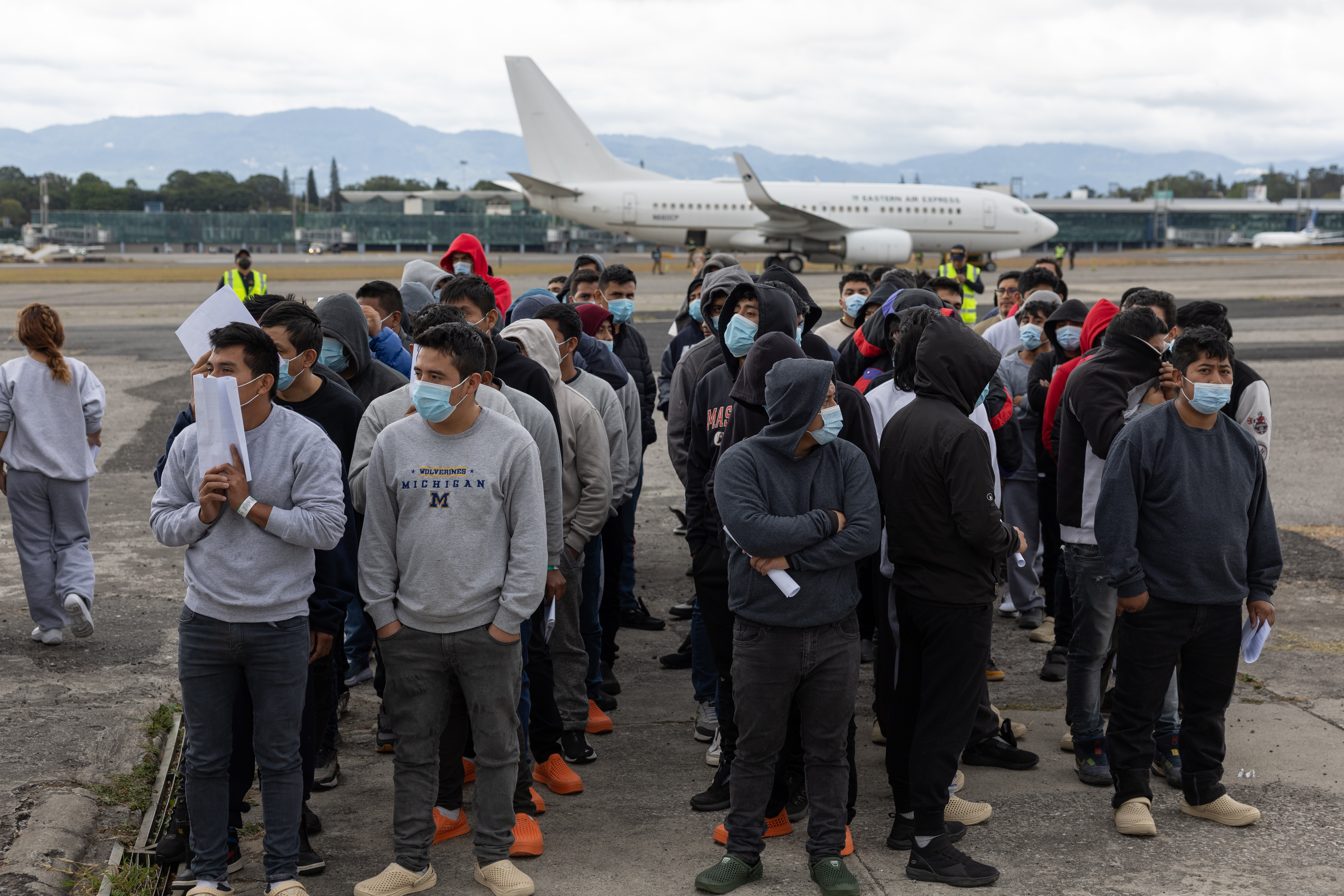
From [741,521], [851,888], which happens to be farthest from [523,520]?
[851,888]

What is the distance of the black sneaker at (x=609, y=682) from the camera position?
6289mm

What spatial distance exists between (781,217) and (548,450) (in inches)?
1710

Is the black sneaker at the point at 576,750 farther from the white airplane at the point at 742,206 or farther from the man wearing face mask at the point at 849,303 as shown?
the white airplane at the point at 742,206

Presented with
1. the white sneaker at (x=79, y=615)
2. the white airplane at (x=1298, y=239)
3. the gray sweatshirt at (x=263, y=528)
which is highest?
the white airplane at (x=1298, y=239)

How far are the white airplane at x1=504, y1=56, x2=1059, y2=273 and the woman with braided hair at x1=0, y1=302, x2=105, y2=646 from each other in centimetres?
3985

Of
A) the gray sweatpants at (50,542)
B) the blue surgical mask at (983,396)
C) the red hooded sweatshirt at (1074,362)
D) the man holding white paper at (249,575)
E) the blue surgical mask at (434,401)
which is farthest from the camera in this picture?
the gray sweatpants at (50,542)

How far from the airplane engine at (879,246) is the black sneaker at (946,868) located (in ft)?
134

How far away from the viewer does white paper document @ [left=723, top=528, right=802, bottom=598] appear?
3.96m

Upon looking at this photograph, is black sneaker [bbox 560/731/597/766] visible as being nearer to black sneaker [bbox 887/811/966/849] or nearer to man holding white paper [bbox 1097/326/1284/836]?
black sneaker [bbox 887/811/966/849]

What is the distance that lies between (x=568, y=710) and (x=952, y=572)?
7.07 feet

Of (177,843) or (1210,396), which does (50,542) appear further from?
(1210,396)

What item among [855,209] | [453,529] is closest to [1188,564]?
[453,529]

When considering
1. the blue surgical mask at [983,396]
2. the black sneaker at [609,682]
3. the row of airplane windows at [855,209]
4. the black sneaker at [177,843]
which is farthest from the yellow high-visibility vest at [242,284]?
the row of airplane windows at [855,209]

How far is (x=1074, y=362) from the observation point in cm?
599
